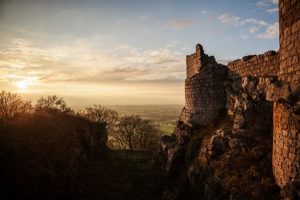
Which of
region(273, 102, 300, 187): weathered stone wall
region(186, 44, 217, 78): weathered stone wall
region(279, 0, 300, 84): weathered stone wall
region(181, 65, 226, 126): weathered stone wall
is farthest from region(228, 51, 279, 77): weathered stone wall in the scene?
region(279, 0, 300, 84): weathered stone wall

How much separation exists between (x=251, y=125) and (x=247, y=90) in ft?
7.08

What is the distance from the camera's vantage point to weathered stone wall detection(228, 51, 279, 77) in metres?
14.9

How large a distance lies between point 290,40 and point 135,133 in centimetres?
4803

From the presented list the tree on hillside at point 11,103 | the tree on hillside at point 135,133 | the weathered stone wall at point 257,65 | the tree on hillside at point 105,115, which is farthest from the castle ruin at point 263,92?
the tree on hillside at point 105,115

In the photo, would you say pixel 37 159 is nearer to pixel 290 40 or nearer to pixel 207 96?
pixel 207 96


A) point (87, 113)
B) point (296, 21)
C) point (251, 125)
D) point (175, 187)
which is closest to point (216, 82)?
point (251, 125)

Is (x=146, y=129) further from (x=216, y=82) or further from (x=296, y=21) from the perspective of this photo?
(x=296, y=21)

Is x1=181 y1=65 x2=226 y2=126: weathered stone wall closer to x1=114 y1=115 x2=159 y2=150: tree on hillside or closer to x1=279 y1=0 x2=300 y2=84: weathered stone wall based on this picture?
x1=279 y1=0 x2=300 y2=84: weathered stone wall

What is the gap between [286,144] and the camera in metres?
9.18

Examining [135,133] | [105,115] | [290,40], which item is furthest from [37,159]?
[105,115]

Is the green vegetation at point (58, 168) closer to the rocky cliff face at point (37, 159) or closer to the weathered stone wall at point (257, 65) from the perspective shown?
the rocky cliff face at point (37, 159)

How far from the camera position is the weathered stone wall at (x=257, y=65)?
14921 millimetres

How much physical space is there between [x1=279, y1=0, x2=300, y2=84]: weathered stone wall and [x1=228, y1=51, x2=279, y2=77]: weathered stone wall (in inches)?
234

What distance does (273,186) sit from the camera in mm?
10664
